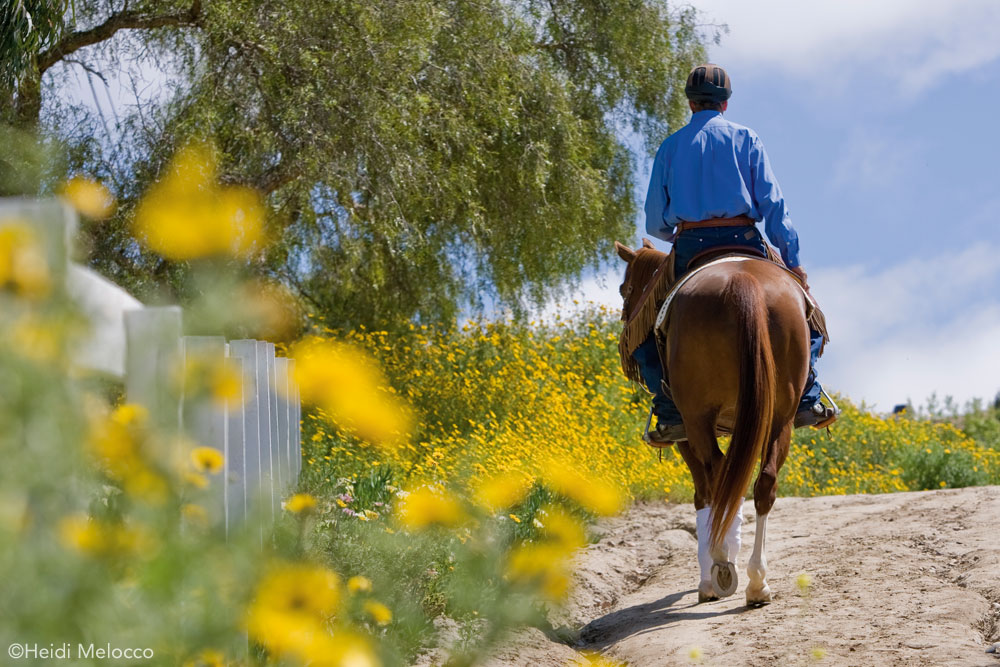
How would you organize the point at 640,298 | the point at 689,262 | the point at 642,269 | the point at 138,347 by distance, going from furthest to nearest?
the point at 642,269 < the point at 640,298 < the point at 689,262 < the point at 138,347

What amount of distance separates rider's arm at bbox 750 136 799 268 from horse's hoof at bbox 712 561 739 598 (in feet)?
5.08

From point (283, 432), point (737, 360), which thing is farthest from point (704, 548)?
point (283, 432)

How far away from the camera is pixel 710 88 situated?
5.30 m

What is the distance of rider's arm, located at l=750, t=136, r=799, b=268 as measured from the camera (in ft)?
16.6

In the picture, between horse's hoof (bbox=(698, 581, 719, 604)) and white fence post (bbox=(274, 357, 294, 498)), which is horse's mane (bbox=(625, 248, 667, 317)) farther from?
white fence post (bbox=(274, 357, 294, 498))

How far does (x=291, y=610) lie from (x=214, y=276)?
0.47m

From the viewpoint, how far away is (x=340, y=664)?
4.68ft

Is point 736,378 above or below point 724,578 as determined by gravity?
above

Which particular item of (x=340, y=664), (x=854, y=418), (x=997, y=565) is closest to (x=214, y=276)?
(x=340, y=664)

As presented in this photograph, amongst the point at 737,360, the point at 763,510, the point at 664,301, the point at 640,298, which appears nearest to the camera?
the point at 737,360

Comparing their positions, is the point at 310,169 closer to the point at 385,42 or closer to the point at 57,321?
the point at 385,42

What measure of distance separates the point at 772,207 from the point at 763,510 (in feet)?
4.92

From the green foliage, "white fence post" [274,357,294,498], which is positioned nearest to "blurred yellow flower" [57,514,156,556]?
"white fence post" [274,357,294,498]

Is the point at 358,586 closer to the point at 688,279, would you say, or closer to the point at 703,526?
the point at 688,279
